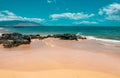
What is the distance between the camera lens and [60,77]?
5957 millimetres

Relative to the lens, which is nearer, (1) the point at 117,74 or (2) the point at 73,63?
(1) the point at 117,74

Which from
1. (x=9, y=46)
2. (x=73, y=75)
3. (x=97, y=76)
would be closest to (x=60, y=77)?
(x=73, y=75)

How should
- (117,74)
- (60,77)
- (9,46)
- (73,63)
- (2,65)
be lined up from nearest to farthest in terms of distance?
1. (60,77)
2. (117,74)
3. (2,65)
4. (73,63)
5. (9,46)

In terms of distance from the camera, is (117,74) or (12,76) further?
(117,74)

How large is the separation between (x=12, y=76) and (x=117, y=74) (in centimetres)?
386

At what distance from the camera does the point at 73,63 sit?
829cm

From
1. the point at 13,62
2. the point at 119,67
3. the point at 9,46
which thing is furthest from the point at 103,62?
the point at 9,46

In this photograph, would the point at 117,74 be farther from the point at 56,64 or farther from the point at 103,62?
the point at 56,64

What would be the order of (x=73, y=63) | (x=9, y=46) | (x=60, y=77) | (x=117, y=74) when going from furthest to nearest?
(x=9, y=46), (x=73, y=63), (x=117, y=74), (x=60, y=77)

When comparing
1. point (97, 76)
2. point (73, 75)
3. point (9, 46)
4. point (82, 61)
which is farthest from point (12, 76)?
point (9, 46)

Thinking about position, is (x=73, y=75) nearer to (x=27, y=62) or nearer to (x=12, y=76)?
(x=12, y=76)

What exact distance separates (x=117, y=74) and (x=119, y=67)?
115 centimetres

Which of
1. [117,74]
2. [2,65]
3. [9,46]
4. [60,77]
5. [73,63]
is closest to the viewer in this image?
[60,77]

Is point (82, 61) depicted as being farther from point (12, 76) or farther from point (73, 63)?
point (12, 76)
